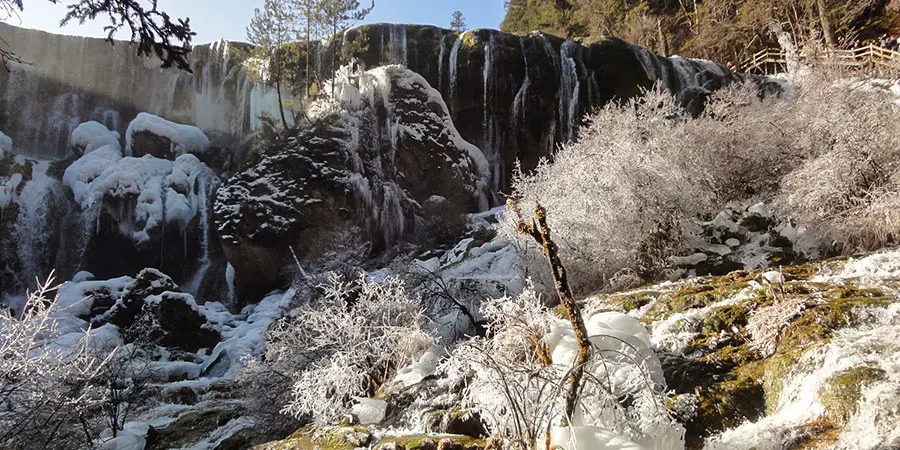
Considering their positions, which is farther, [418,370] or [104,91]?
[104,91]

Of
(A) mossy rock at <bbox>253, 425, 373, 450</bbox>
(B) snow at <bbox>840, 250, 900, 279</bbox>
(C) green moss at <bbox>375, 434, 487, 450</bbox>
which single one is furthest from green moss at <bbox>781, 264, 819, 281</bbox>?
(A) mossy rock at <bbox>253, 425, 373, 450</bbox>

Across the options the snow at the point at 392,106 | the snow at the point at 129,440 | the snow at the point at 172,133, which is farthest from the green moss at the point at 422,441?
the snow at the point at 172,133

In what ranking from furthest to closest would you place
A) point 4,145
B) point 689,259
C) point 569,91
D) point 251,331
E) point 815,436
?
point 569,91, point 4,145, point 251,331, point 689,259, point 815,436

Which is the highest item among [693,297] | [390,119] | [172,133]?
[390,119]

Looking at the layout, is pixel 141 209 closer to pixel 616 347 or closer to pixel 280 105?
pixel 280 105

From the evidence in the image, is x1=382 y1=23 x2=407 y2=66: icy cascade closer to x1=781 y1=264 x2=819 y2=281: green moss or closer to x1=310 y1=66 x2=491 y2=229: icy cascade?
x1=310 y1=66 x2=491 y2=229: icy cascade

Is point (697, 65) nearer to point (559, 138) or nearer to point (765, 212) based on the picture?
point (559, 138)

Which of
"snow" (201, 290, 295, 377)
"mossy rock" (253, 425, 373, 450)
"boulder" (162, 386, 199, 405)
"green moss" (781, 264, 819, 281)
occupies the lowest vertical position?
"boulder" (162, 386, 199, 405)

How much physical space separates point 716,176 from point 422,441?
9.03 m

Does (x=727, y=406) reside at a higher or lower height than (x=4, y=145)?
lower

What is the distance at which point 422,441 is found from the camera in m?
5.39

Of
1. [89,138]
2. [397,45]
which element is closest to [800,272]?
[397,45]

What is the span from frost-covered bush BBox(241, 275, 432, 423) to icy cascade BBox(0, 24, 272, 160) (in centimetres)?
1859

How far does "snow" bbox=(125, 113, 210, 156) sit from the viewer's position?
2352 cm
